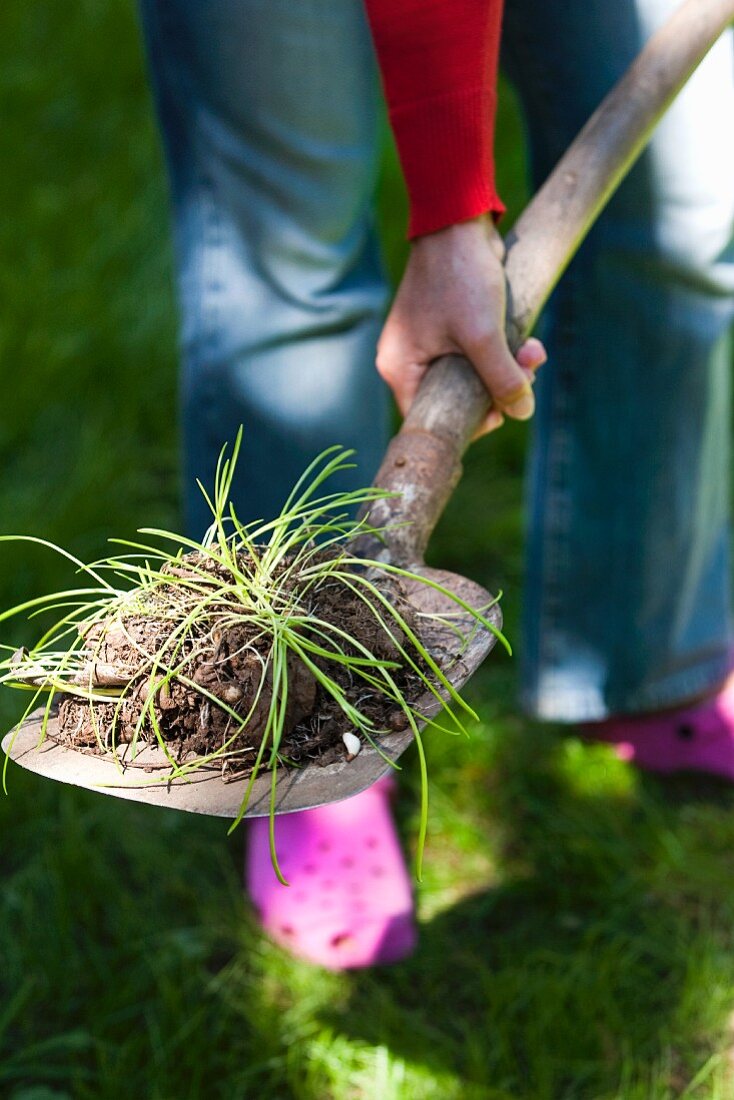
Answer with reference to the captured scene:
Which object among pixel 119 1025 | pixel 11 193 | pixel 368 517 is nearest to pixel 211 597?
pixel 368 517

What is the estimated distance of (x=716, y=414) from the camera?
1900 millimetres

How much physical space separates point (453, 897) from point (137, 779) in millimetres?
878

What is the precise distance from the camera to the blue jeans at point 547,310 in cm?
146

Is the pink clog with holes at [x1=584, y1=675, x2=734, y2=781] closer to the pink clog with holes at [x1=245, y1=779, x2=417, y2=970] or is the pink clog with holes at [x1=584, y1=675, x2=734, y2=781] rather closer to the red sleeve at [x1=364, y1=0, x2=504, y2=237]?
the pink clog with holes at [x1=245, y1=779, x2=417, y2=970]

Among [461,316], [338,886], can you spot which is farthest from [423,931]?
[461,316]

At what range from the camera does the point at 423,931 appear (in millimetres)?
1705

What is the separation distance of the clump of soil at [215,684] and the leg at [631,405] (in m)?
0.83

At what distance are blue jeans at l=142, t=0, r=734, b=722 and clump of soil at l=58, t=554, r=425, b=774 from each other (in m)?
0.57

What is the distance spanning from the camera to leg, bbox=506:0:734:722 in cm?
156

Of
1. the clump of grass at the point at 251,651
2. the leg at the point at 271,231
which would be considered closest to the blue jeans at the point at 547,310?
the leg at the point at 271,231

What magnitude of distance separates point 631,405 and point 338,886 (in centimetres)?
82

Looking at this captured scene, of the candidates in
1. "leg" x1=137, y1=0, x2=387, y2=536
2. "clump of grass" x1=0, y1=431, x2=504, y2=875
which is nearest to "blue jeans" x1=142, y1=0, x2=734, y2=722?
"leg" x1=137, y1=0, x2=387, y2=536

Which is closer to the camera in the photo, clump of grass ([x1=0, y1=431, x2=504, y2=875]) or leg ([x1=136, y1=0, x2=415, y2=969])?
clump of grass ([x1=0, y1=431, x2=504, y2=875])

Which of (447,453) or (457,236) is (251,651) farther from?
(457,236)
